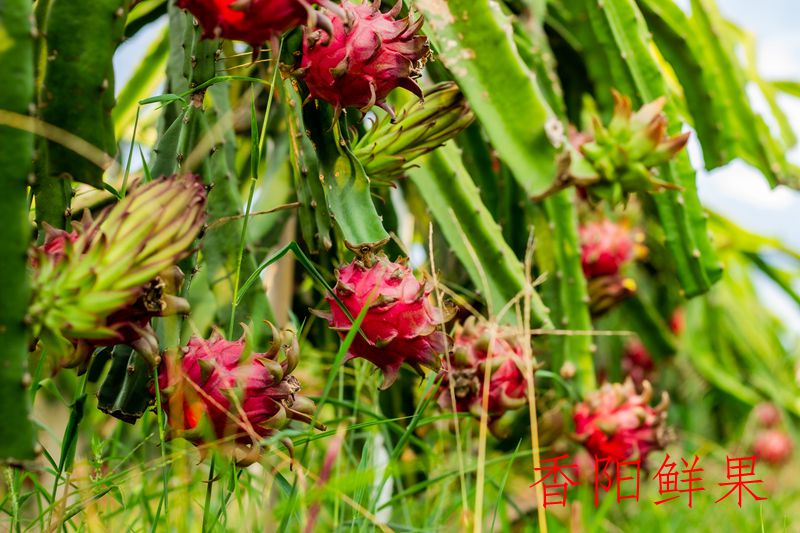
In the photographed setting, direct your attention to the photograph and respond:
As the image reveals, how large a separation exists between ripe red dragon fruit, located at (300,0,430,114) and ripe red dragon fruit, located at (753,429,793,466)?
175cm

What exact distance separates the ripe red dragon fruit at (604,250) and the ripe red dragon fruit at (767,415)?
2.81ft

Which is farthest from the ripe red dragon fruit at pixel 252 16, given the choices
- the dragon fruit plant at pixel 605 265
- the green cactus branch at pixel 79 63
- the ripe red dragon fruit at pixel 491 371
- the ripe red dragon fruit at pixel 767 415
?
the ripe red dragon fruit at pixel 767 415

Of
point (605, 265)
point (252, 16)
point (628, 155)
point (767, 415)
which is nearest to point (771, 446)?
point (767, 415)

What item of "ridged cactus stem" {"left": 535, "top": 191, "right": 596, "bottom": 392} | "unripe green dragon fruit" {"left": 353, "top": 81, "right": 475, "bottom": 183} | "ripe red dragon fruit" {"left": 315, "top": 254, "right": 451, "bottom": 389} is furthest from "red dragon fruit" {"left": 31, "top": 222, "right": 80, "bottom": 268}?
"ridged cactus stem" {"left": 535, "top": 191, "right": 596, "bottom": 392}

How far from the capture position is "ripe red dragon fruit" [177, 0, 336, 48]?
1.94 feet

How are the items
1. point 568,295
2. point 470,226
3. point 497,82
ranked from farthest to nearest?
point 568,295 < point 470,226 < point 497,82

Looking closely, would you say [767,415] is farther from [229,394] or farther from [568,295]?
[229,394]

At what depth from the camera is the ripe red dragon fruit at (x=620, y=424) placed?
1.19m

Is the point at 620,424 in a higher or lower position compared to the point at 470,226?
lower

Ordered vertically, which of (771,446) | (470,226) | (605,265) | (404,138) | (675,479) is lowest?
(771,446)

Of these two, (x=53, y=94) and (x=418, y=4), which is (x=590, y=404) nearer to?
(x=418, y=4)

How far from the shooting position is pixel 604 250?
1.46m

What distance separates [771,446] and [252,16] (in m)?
1.94

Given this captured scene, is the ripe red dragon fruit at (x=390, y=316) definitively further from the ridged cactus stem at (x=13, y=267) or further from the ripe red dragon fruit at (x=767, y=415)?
the ripe red dragon fruit at (x=767, y=415)
